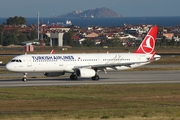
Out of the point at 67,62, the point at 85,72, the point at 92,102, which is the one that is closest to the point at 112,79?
the point at 85,72

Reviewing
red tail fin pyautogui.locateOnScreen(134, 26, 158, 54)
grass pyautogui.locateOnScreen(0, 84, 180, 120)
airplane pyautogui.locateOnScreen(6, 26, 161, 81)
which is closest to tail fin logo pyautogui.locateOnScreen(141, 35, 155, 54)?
red tail fin pyautogui.locateOnScreen(134, 26, 158, 54)

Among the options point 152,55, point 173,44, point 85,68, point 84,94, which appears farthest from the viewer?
point 173,44

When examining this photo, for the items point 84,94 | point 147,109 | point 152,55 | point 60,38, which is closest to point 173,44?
point 60,38

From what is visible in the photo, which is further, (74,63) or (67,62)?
(74,63)

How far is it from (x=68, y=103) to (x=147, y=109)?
6571 millimetres

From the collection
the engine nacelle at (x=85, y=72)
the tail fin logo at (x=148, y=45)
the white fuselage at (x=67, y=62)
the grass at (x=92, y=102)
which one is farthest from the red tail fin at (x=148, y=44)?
the grass at (x=92, y=102)

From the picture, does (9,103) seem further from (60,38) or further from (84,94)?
(60,38)

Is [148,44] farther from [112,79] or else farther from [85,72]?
[85,72]

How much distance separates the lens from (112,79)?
188 feet

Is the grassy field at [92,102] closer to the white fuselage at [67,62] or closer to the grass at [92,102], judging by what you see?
the grass at [92,102]

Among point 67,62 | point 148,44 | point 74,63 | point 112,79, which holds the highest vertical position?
point 148,44

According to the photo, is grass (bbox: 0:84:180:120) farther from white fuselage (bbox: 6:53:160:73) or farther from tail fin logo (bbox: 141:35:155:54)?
tail fin logo (bbox: 141:35:155:54)

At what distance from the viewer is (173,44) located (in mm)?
145125

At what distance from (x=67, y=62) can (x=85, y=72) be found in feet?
7.78
